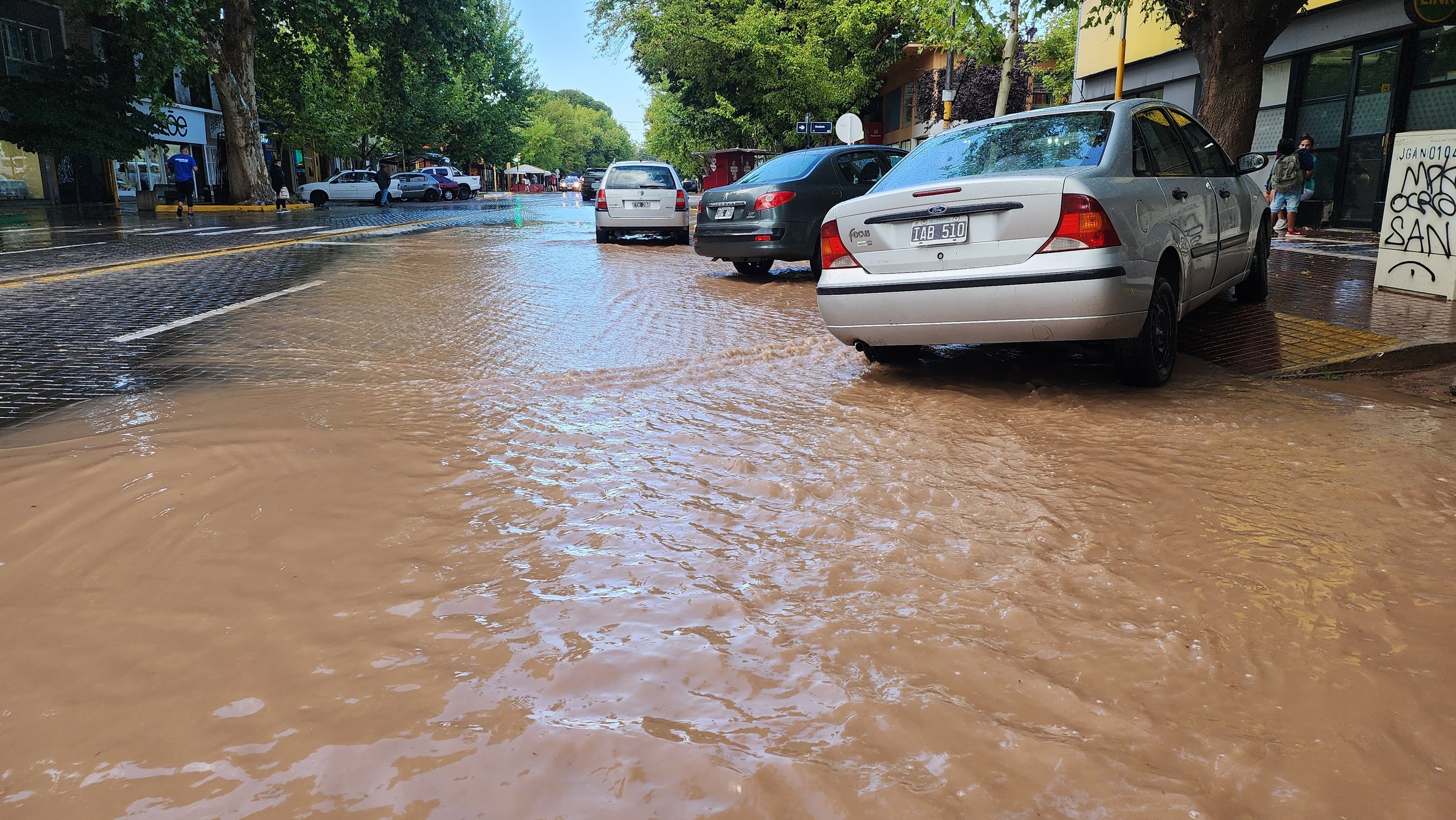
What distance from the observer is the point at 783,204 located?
10922mm

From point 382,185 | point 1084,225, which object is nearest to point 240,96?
point 382,185

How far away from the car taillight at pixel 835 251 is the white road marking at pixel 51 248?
12314 mm

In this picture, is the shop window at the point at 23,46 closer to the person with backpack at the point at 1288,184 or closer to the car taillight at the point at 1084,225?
the person with backpack at the point at 1288,184

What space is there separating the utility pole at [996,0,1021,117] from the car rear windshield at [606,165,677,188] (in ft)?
20.9

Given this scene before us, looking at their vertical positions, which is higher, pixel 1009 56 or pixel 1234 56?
pixel 1009 56

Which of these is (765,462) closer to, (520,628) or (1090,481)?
(1090,481)

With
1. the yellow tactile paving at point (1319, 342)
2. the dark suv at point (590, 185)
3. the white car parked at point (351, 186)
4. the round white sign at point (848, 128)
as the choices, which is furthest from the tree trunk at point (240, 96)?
the yellow tactile paving at point (1319, 342)

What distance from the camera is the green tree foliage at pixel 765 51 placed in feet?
107

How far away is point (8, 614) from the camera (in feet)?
8.87

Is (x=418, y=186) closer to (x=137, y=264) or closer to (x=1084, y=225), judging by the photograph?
(x=137, y=264)

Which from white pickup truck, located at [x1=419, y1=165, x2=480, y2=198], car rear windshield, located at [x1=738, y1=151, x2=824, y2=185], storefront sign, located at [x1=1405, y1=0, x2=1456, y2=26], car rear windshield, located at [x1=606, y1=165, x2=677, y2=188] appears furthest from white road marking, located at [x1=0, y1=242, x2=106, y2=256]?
white pickup truck, located at [x1=419, y1=165, x2=480, y2=198]

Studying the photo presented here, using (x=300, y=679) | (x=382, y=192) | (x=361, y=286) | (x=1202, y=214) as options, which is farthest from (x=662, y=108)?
(x=300, y=679)

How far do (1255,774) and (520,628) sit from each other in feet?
5.74

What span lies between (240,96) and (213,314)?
25337 millimetres
